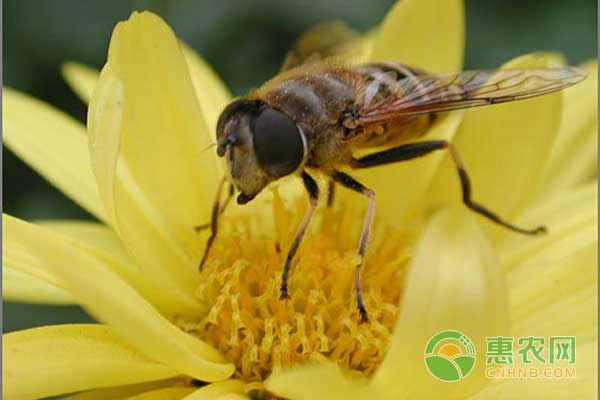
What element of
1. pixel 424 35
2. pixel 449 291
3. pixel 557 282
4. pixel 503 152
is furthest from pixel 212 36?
pixel 449 291

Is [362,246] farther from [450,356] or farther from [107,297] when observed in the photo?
[107,297]

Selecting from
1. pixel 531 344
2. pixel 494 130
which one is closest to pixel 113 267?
pixel 531 344

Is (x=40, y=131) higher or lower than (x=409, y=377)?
higher

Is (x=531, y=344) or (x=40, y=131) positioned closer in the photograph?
(x=531, y=344)

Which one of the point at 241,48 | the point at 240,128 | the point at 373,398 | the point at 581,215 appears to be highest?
the point at 241,48

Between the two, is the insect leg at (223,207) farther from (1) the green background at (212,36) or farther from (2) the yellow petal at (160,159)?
(1) the green background at (212,36)

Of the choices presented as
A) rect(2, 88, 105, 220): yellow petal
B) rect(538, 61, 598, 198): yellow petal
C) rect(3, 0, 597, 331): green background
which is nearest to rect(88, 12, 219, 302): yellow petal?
rect(2, 88, 105, 220): yellow petal

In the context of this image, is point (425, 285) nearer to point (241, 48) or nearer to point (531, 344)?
point (531, 344)
